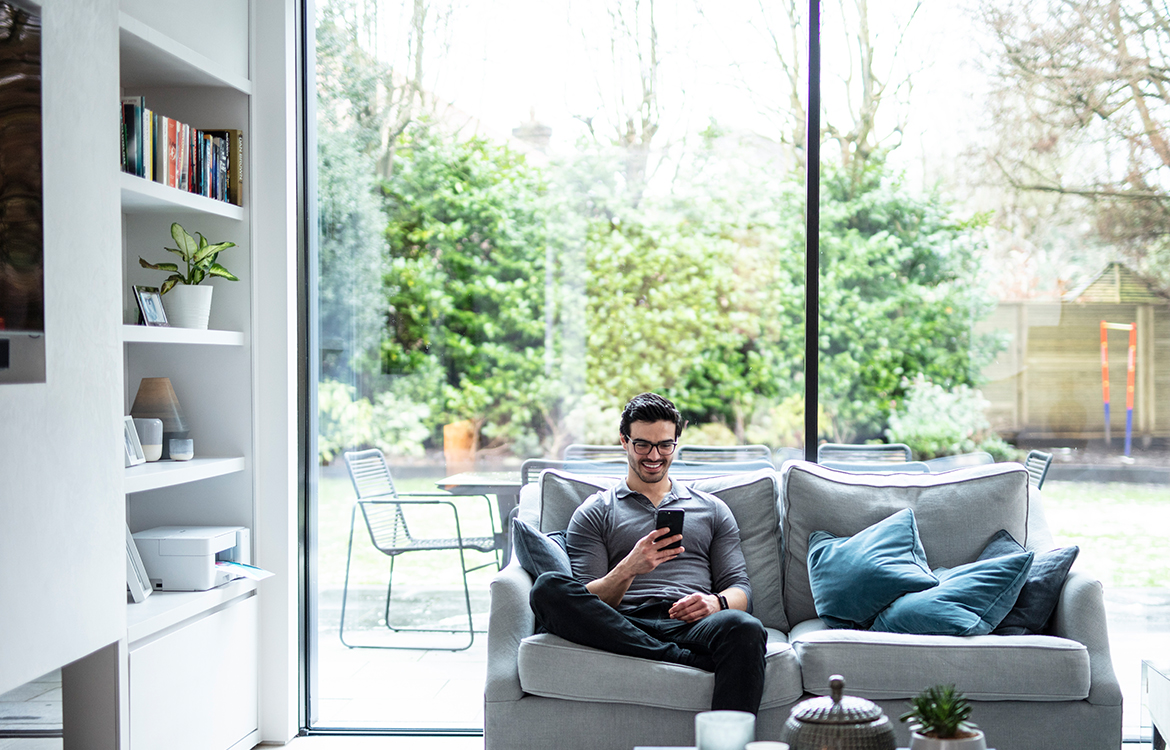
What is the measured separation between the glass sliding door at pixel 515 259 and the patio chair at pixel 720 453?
0.03 metres

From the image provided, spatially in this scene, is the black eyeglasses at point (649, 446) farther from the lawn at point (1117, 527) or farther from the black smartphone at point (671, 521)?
the lawn at point (1117, 527)

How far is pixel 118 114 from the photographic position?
2.39m

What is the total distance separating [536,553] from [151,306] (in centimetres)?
134

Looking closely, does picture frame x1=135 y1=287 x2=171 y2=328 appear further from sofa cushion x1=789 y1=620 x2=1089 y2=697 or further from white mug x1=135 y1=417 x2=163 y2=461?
sofa cushion x1=789 y1=620 x2=1089 y2=697

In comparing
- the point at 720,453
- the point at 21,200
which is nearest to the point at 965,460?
the point at 720,453

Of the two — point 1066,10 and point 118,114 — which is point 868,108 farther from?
point 118,114

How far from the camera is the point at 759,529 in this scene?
305cm

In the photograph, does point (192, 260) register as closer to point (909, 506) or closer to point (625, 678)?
point (625, 678)

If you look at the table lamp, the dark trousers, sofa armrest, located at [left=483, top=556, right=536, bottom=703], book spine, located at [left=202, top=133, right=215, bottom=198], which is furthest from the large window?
the dark trousers

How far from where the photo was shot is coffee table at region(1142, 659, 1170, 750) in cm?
224

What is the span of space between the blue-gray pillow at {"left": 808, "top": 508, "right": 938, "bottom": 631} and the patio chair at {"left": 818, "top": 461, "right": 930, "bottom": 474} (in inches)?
19.3

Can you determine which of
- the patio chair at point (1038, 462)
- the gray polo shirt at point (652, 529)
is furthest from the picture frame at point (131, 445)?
the patio chair at point (1038, 462)

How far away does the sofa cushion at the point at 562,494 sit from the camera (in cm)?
307

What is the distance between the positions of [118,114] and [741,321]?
208 centimetres
